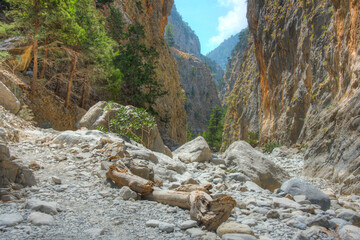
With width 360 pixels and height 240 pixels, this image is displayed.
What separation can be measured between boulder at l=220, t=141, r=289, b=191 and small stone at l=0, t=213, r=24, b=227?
5.73 m

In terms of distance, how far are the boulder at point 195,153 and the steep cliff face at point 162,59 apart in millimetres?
13903

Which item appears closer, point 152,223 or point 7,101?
point 152,223

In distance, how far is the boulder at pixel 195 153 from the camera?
8.40 metres

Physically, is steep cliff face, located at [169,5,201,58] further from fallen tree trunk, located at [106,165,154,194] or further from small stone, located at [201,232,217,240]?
small stone, located at [201,232,217,240]

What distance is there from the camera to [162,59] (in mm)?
28484

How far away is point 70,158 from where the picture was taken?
5.27m

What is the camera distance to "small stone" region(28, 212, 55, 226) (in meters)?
2.56

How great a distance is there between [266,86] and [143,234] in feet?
68.1

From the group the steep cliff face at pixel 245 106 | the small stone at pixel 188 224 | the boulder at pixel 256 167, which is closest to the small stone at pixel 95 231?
the small stone at pixel 188 224

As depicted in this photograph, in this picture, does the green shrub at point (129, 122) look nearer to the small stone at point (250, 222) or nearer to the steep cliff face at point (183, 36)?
the small stone at point (250, 222)

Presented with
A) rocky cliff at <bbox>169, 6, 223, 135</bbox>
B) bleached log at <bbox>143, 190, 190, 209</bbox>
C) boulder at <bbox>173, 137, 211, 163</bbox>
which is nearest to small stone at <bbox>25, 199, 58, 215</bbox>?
bleached log at <bbox>143, 190, 190, 209</bbox>

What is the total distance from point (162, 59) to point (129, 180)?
84.5ft

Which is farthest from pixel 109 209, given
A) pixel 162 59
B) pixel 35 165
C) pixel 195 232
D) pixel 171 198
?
pixel 162 59

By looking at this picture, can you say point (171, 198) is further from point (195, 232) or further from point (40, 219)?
point (40, 219)
